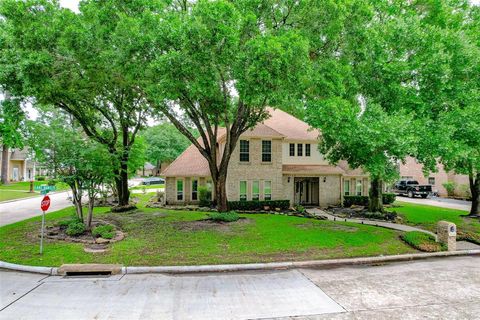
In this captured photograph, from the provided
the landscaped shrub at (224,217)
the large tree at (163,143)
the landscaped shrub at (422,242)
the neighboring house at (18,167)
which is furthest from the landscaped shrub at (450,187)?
the neighboring house at (18,167)

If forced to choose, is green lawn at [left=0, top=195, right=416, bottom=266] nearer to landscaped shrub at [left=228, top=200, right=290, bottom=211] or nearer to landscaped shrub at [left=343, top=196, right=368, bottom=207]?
landscaped shrub at [left=228, top=200, right=290, bottom=211]

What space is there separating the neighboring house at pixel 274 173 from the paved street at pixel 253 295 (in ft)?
41.7

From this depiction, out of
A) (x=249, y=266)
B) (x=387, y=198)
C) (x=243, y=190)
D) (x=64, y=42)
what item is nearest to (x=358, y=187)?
(x=387, y=198)

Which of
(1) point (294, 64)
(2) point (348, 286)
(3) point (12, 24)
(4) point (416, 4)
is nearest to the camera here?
(2) point (348, 286)

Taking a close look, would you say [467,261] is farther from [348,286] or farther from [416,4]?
[416,4]

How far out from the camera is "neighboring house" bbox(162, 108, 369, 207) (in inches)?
860

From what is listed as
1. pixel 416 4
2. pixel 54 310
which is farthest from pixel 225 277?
pixel 416 4

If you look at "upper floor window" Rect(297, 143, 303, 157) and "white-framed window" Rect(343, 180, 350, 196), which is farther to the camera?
"white-framed window" Rect(343, 180, 350, 196)

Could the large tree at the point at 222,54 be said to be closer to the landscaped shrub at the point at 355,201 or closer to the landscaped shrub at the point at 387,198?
the landscaped shrub at the point at 355,201

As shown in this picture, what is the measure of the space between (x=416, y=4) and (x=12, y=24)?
65.8ft

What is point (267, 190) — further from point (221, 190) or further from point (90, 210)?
point (90, 210)

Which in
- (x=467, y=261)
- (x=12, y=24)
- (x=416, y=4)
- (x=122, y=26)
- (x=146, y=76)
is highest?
(x=416, y=4)

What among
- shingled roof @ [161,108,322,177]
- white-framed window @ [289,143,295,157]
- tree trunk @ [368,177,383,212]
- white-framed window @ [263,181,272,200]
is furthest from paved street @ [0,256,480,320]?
white-framed window @ [289,143,295,157]

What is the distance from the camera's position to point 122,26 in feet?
35.6
